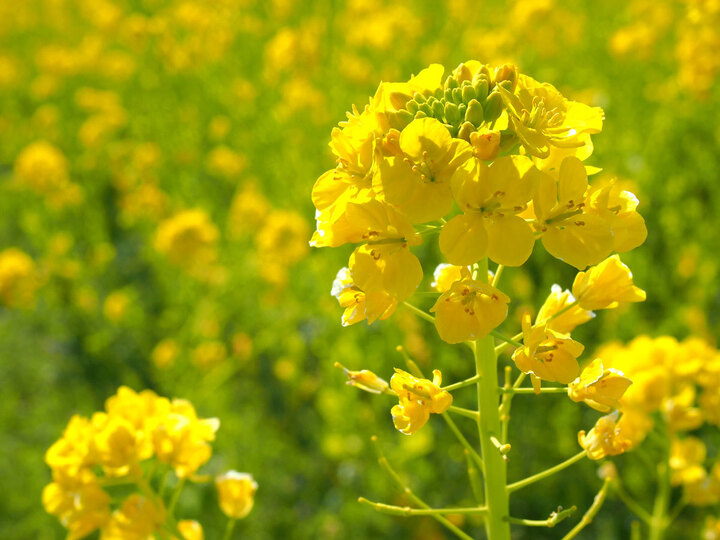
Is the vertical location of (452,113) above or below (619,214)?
above

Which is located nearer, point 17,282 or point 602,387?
point 602,387

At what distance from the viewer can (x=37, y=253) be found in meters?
6.52

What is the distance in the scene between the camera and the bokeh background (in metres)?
3.65

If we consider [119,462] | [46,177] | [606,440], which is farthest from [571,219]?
[46,177]

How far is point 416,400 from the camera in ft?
4.34

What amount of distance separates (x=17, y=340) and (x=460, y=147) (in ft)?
16.1

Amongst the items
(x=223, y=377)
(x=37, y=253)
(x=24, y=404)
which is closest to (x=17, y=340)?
(x=24, y=404)

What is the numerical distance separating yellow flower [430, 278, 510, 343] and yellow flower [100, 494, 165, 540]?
37.2 inches

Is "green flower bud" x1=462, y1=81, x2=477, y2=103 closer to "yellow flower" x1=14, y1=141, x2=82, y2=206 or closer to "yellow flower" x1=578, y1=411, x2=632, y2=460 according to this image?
"yellow flower" x1=578, y1=411, x2=632, y2=460

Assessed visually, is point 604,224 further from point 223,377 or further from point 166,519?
point 223,377

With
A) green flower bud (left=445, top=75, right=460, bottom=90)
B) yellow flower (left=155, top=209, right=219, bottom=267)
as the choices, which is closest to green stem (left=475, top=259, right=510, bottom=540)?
green flower bud (left=445, top=75, right=460, bottom=90)

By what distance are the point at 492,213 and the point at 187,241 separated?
146 inches

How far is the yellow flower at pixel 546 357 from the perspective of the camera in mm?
1253

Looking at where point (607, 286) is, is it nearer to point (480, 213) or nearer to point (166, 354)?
point (480, 213)
